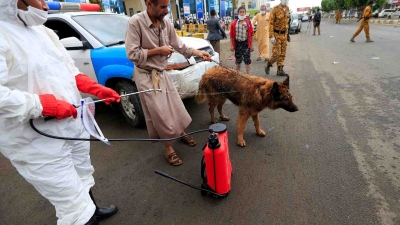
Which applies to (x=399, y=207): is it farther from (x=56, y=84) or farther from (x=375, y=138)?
(x=56, y=84)

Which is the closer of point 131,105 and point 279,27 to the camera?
point 131,105

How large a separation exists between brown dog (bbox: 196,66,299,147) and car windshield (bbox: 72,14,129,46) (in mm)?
1839

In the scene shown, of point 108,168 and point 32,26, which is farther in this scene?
point 108,168

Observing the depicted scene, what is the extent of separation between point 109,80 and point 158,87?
1737 mm

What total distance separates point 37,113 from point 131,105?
2662 millimetres

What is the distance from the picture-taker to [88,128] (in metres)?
1.77

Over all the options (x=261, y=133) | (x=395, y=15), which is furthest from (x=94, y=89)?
(x=395, y=15)

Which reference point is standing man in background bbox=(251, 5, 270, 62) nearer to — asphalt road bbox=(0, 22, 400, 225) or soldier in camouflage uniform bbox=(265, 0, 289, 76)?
soldier in camouflage uniform bbox=(265, 0, 289, 76)

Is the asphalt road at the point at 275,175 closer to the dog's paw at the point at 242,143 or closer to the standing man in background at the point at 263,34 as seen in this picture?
the dog's paw at the point at 242,143

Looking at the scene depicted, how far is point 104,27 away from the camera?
4281 mm

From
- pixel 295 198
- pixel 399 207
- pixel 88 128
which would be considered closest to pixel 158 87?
pixel 88 128

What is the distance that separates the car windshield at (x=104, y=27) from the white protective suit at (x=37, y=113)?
7.77 feet

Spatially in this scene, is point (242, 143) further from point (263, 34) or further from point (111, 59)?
point (263, 34)

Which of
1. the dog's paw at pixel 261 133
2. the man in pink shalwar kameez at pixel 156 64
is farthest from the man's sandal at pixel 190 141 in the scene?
the dog's paw at pixel 261 133
